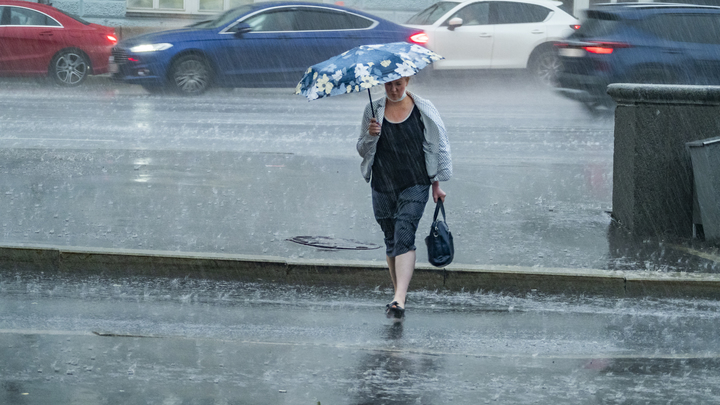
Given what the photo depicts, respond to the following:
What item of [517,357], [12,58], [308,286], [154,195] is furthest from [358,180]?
[12,58]

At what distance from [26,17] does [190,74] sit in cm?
403

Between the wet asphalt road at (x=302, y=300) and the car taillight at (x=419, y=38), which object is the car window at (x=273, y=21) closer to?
the car taillight at (x=419, y=38)

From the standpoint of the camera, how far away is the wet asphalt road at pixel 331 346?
460 cm

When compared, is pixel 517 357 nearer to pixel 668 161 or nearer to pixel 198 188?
pixel 668 161

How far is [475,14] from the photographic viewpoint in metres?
19.5

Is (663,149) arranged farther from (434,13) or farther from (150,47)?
(434,13)

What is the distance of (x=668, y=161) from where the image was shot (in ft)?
25.8

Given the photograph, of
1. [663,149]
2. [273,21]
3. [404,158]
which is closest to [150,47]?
[273,21]

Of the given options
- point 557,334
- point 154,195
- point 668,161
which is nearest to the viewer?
point 557,334

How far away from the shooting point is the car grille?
57.6 ft

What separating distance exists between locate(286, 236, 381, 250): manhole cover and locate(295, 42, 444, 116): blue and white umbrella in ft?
6.23

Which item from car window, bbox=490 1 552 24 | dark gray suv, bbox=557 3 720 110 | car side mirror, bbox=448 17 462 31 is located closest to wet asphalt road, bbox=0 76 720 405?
dark gray suv, bbox=557 3 720 110

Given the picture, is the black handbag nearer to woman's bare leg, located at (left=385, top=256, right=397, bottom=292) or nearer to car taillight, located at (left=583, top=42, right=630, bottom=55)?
woman's bare leg, located at (left=385, top=256, right=397, bottom=292)

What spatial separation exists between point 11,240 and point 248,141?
5.68 meters
